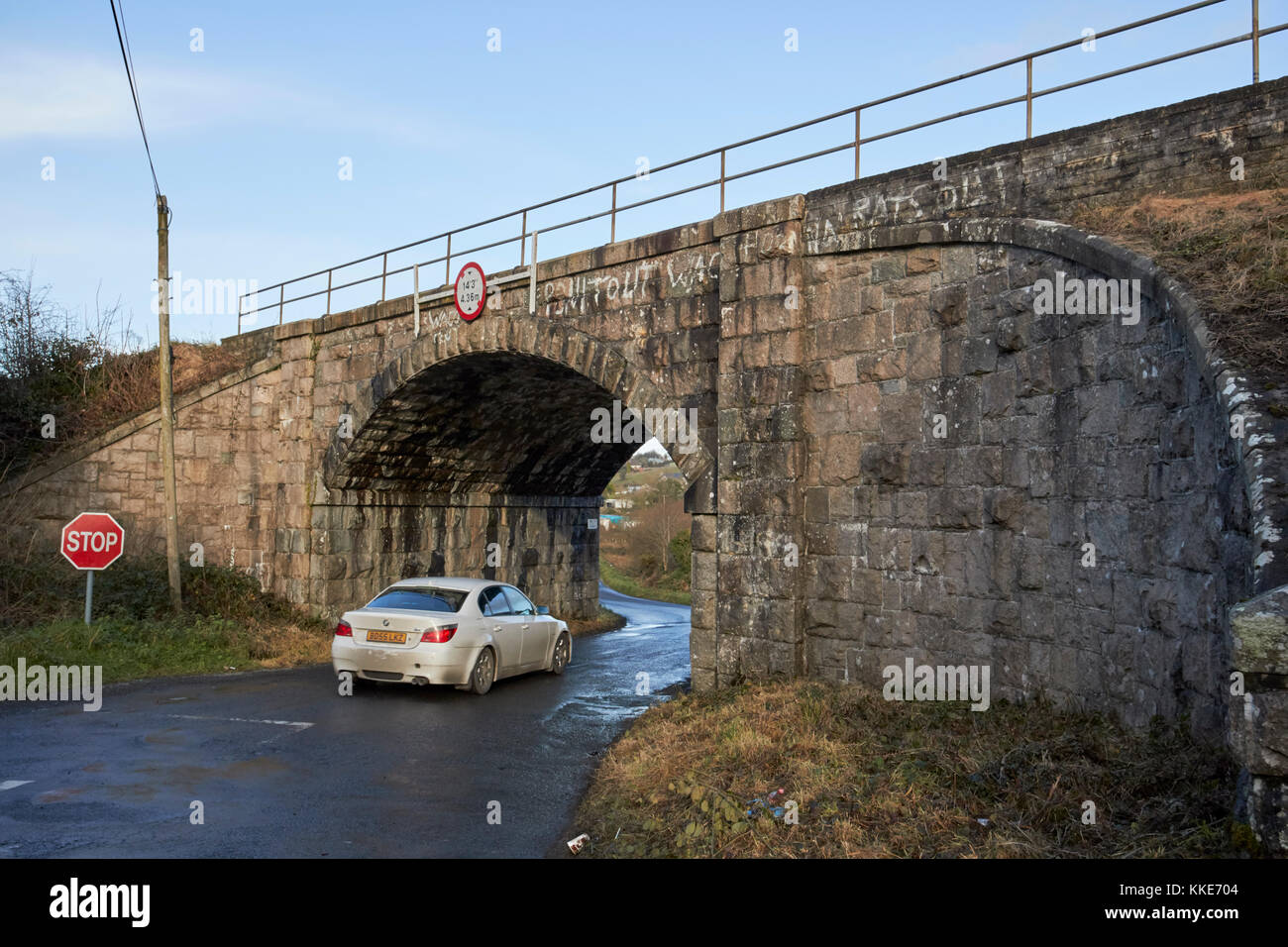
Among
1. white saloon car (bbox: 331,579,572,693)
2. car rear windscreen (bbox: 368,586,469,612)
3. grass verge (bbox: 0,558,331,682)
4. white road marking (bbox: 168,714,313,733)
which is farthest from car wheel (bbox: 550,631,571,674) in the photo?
white road marking (bbox: 168,714,313,733)

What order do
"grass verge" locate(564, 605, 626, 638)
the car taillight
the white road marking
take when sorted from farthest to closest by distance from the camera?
"grass verge" locate(564, 605, 626, 638)
the car taillight
the white road marking

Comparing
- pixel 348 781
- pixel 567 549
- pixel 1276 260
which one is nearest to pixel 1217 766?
pixel 1276 260

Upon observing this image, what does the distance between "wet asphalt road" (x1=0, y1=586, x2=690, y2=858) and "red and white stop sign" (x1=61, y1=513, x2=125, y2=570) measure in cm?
217

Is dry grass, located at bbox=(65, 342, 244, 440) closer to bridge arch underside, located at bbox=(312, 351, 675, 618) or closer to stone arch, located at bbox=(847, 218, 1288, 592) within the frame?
bridge arch underside, located at bbox=(312, 351, 675, 618)

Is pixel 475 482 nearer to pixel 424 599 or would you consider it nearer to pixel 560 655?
pixel 560 655

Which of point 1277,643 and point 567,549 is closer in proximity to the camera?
point 1277,643

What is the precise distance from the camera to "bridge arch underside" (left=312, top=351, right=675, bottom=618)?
1591 centimetres

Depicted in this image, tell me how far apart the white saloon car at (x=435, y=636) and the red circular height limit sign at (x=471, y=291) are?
4.47 m

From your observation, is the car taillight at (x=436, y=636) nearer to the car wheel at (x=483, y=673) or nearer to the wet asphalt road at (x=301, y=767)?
the car wheel at (x=483, y=673)

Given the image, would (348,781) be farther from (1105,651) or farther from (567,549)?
(567,549)

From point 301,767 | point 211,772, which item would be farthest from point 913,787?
point 211,772

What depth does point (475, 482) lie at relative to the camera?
1900 cm
